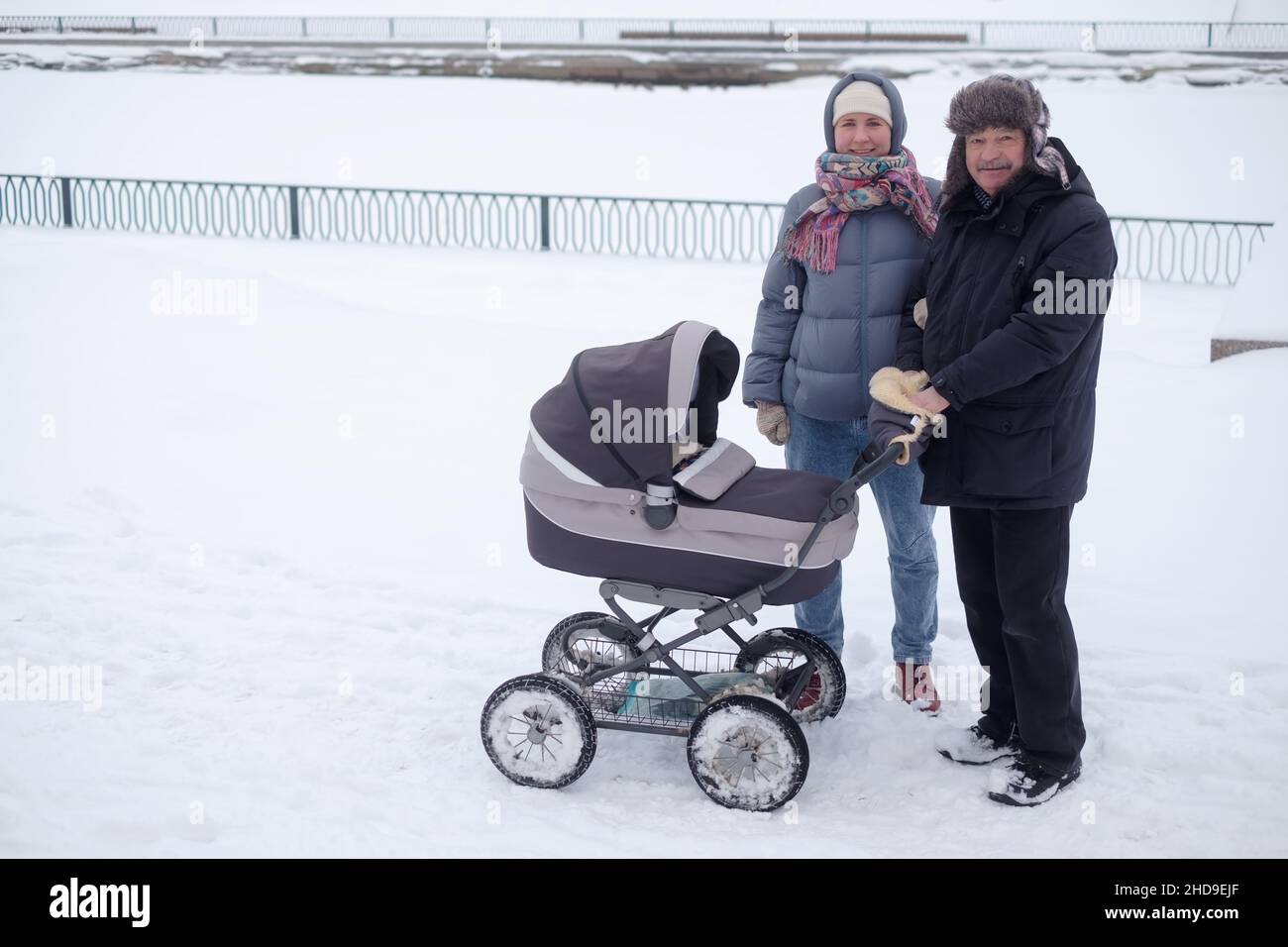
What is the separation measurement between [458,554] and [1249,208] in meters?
15.3

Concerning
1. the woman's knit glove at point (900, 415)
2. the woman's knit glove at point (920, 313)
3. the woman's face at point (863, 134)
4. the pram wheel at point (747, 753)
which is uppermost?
the woman's face at point (863, 134)

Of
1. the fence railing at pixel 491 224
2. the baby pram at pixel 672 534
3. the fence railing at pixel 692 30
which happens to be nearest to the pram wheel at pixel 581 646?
the baby pram at pixel 672 534

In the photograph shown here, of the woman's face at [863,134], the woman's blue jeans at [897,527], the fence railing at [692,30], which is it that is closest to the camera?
the woman's face at [863,134]

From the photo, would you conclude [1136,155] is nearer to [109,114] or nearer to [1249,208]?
[1249,208]

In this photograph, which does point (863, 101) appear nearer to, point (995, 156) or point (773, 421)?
point (995, 156)

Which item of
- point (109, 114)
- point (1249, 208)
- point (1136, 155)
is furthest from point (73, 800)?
point (109, 114)

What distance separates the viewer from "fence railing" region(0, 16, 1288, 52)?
2700cm

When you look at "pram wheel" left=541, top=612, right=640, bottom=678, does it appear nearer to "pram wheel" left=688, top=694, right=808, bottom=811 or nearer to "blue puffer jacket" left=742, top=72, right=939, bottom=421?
"pram wheel" left=688, top=694, right=808, bottom=811

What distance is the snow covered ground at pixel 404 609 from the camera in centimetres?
327

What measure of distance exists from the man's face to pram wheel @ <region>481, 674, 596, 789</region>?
1733mm

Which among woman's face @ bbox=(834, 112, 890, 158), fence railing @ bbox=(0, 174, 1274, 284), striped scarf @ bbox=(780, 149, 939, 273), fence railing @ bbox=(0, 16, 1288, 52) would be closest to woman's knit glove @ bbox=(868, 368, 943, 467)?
striped scarf @ bbox=(780, 149, 939, 273)

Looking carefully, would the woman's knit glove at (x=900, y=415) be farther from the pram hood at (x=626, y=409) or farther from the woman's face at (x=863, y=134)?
the woman's face at (x=863, y=134)

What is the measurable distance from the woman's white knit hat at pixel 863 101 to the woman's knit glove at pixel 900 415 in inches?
29.9

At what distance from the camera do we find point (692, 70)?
81.1 feet
